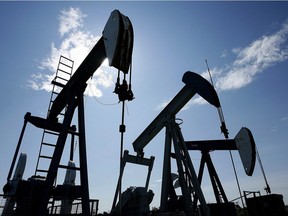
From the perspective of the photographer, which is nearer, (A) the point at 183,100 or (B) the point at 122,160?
(B) the point at 122,160

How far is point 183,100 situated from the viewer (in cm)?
858

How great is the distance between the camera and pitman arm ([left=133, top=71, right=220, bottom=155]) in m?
7.91

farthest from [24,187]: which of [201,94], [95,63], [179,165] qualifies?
[201,94]

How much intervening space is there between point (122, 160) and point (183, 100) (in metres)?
3.91

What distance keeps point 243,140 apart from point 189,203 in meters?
3.60

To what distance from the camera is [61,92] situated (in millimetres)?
9039

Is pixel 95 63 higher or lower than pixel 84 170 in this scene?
higher

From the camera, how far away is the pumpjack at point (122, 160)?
5977 millimetres

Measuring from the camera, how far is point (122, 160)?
591 centimetres

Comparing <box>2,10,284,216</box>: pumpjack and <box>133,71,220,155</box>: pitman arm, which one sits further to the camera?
<box>133,71,220,155</box>: pitman arm

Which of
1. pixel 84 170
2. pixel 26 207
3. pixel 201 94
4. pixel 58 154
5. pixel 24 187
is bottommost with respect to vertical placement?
pixel 26 207

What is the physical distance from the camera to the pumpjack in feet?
19.6

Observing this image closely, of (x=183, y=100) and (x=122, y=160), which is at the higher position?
(x=183, y=100)

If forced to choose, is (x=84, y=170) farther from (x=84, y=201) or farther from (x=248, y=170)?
(x=248, y=170)
